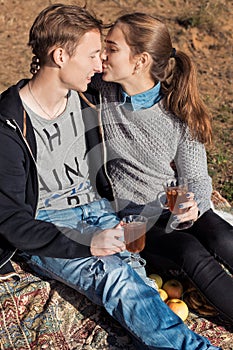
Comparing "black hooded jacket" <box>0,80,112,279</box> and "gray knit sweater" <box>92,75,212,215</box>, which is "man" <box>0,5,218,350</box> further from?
"gray knit sweater" <box>92,75,212,215</box>

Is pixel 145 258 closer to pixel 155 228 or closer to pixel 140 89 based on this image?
pixel 155 228

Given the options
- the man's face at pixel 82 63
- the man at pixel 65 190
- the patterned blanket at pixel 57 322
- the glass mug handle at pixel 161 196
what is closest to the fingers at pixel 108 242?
the man at pixel 65 190

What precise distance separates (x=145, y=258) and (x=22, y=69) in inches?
153

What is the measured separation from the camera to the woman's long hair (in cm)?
380

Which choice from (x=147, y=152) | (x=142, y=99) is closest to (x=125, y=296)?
(x=147, y=152)

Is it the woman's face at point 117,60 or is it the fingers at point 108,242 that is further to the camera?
the woman's face at point 117,60

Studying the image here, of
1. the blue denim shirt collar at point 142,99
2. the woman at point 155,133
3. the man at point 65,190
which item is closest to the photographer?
the man at point 65,190

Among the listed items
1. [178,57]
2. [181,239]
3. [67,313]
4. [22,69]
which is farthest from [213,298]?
[22,69]

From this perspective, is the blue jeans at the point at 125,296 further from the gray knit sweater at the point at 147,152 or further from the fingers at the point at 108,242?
the gray knit sweater at the point at 147,152

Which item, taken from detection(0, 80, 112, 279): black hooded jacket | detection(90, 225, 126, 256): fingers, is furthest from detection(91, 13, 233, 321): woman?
detection(0, 80, 112, 279): black hooded jacket

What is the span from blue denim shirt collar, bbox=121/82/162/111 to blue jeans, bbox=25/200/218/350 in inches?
32.0

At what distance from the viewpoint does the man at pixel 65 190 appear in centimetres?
337

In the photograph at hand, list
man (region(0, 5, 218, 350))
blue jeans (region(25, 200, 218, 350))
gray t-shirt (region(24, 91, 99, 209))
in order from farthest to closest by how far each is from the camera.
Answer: gray t-shirt (region(24, 91, 99, 209)) < man (region(0, 5, 218, 350)) < blue jeans (region(25, 200, 218, 350))

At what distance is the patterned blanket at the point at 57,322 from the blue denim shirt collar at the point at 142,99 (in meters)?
1.15
